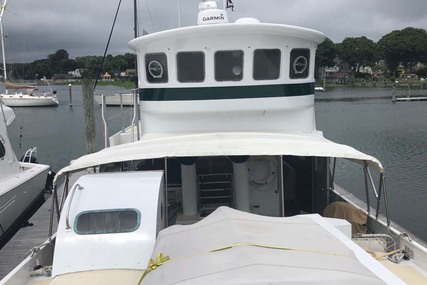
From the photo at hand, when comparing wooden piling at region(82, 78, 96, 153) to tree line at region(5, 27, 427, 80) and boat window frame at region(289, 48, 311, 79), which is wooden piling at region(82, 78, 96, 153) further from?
tree line at region(5, 27, 427, 80)

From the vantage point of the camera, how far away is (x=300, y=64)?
8.24 meters

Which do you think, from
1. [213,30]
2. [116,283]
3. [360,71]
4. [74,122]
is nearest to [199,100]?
[213,30]

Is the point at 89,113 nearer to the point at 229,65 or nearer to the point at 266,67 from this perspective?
the point at 229,65

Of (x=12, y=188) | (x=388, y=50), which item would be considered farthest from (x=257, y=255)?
(x=388, y=50)

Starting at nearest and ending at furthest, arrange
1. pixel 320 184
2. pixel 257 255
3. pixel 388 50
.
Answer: pixel 257 255
pixel 320 184
pixel 388 50

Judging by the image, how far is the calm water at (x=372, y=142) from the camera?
1599 cm

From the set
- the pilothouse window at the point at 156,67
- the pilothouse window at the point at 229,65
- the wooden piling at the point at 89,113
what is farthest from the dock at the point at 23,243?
the wooden piling at the point at 89,113

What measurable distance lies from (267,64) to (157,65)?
191cm

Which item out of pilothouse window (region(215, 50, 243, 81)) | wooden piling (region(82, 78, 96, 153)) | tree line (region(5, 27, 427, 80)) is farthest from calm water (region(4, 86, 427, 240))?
tree line (region(5, 27, 427, 80))

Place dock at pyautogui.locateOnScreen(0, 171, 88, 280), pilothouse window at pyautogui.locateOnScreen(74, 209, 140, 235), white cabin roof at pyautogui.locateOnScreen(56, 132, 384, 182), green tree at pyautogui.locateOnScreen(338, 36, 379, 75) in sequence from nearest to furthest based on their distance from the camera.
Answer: pilothouse window at pyautogui.locateOnScreen(74, 209, 140, 235) < white cabin roof at pyautogui.locateOnScreen(56, 132, 384, 182) < dock at pyautogui.locateOnScreen(0, 171, 88, 280) < green tree at pyautogui.locateOnScreen(338, 36, 379, 75)

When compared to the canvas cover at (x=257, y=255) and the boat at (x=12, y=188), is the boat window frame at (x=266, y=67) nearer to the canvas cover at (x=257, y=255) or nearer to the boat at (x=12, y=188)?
the canvas cover at (x=257, y=255)

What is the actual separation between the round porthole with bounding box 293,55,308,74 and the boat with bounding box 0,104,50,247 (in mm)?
7798

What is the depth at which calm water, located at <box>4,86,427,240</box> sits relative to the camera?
15992 millimetres

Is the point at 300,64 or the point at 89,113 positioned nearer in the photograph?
the point at 300,64
